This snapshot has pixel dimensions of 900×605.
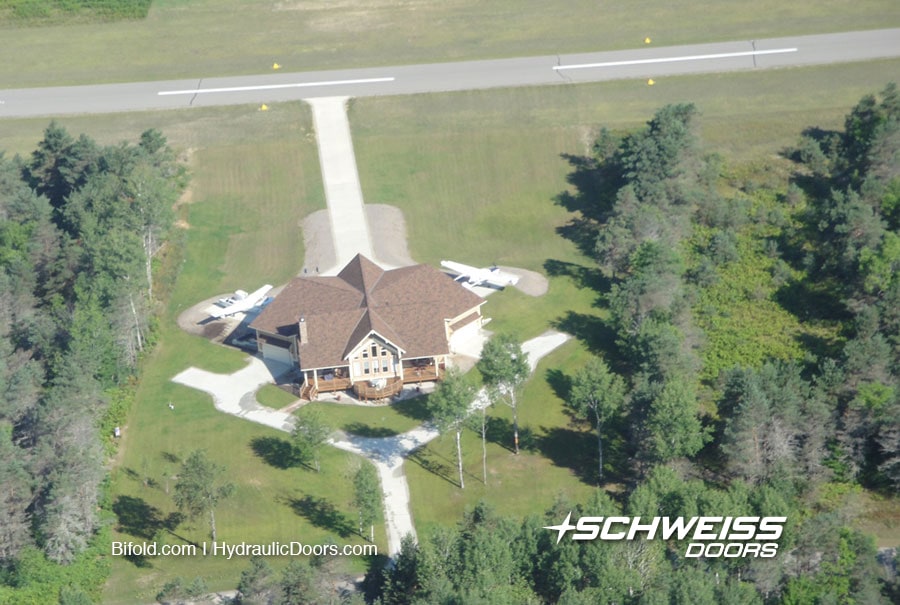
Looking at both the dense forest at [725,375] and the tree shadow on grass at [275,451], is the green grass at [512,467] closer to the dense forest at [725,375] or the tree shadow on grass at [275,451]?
the dense forest at [725,375]

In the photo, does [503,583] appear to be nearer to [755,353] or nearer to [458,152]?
[755,353]

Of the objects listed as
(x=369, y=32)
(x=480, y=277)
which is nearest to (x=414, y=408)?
(x=480, y=277)

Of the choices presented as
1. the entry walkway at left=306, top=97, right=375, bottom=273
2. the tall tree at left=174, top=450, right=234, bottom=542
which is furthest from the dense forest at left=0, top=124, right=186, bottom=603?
the entry walkway at left=306, top=97, right=375, bottom=273

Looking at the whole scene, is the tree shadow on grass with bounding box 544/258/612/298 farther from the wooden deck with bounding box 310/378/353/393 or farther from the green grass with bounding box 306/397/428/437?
the wooden deck with bounding box 310/378/353/393

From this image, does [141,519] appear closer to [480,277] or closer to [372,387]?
[372,387]

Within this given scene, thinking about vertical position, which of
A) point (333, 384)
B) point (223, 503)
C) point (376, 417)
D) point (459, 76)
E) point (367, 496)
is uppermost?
point (459, 76)
